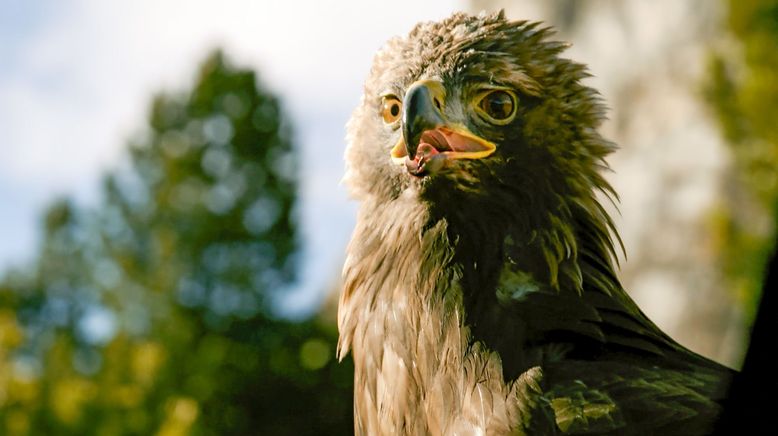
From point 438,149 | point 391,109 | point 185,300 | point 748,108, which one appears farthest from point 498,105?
point 185,300

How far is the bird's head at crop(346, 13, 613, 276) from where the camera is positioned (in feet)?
10.2

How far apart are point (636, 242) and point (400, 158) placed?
56.1 ft

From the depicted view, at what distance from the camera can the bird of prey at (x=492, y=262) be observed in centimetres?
266

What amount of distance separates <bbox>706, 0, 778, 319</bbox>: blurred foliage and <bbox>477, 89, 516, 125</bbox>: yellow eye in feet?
15.7

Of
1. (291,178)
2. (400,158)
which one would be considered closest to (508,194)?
(400,158)

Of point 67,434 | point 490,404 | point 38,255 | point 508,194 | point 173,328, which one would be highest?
point 508,194

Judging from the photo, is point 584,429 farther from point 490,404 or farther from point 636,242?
point 636,242

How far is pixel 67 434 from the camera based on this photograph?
12039 mm

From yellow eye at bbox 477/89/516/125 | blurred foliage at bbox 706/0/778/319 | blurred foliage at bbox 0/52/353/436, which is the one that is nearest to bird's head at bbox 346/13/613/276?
yellow eye at bbox 477/89/516/125

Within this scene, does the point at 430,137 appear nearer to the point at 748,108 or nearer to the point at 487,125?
the point at 487,125

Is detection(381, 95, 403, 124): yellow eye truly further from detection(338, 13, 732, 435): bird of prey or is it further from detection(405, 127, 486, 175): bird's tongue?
detection(405, 127, 486, 175): bird's tongue

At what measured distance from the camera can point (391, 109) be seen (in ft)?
11.1

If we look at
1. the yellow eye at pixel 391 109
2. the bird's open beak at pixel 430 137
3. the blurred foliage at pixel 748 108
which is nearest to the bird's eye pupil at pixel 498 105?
the bird's open beak at pixel 430 137

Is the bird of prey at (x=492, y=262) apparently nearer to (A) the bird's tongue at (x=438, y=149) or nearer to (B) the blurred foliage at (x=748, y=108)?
(A) the bird's tongue at (x=438, y=149)
